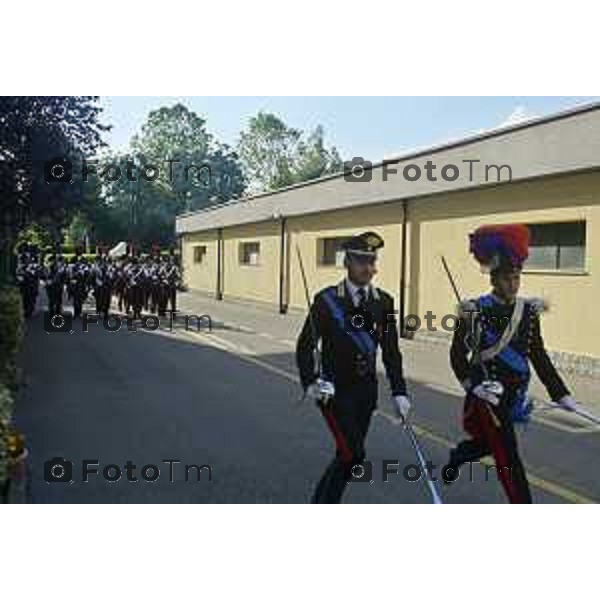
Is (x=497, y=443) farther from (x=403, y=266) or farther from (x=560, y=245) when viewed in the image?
(x=560, y=245)

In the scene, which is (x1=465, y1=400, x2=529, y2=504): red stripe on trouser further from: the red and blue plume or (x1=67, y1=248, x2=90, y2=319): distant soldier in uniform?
(x1=67, y1=248, x2=90, y2=319): distant soldier in uniform

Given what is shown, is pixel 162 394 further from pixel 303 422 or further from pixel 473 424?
pixel 473 424

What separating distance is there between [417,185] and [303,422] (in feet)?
8.92

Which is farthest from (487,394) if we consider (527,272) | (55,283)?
(55,283)

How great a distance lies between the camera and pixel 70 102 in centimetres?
1114

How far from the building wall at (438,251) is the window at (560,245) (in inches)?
5.6

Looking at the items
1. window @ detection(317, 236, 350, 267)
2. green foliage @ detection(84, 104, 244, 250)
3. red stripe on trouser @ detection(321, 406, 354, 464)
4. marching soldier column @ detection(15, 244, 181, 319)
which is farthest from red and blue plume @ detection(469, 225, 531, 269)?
marching soldier column @ detection(15, 244, 181, 319)

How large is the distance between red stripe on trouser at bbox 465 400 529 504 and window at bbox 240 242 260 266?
369 cm

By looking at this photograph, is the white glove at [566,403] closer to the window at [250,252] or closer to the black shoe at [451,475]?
the black shoe at [451,475]

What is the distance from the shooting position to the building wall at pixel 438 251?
→ 309 inches

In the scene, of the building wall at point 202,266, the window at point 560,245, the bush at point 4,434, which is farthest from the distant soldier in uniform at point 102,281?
the window at point 560,245

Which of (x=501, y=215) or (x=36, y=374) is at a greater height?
(x=501, y=215)

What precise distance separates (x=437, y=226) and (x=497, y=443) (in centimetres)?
488

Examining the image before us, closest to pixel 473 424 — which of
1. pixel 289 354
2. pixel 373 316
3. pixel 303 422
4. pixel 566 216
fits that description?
pixel 373 316
